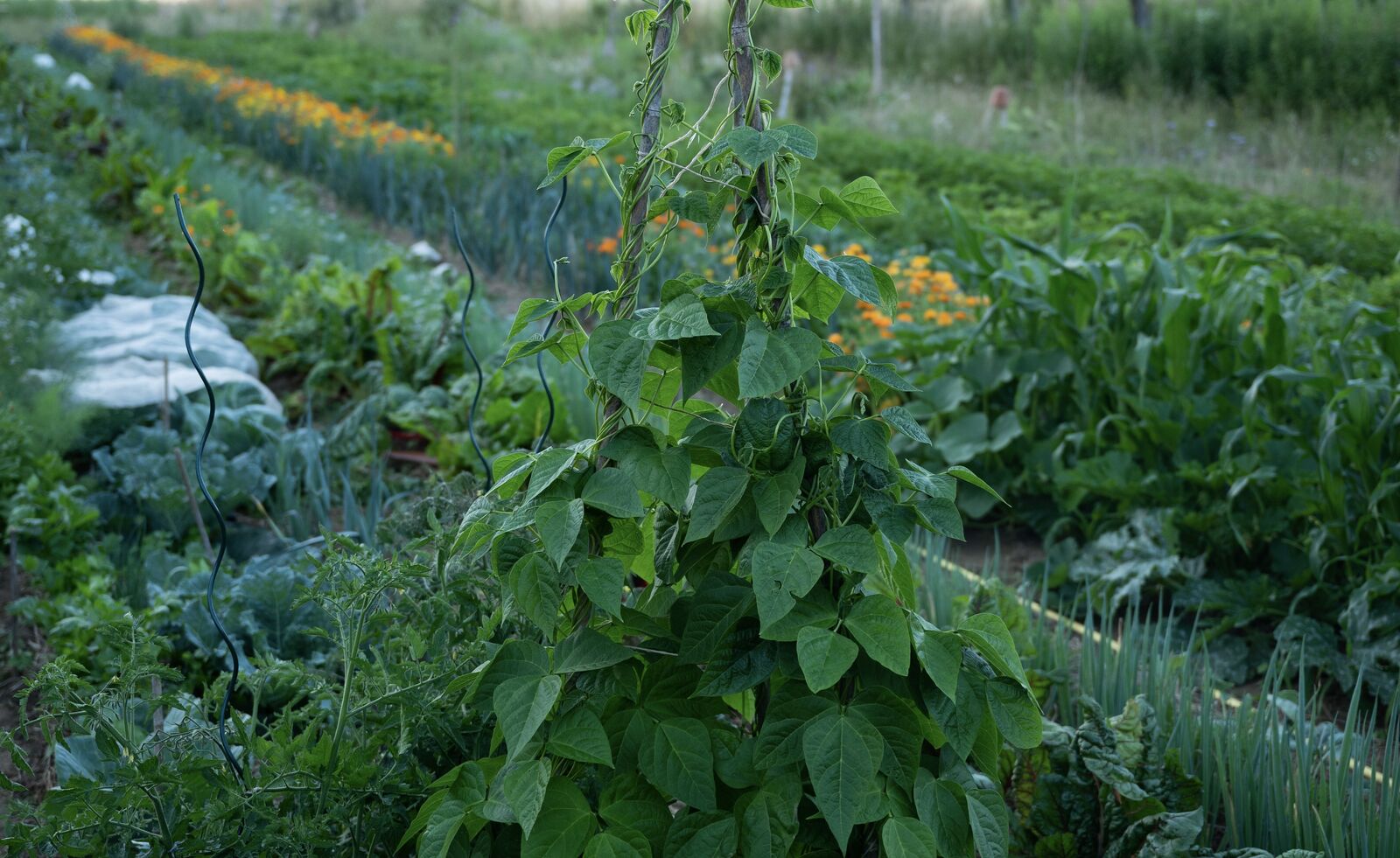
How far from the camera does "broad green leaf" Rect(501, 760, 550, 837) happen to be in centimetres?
105

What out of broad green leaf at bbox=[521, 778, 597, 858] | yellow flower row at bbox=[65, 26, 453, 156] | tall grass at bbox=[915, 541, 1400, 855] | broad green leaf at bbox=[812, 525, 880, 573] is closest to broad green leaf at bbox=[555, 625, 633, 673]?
broad green leaf at bbox=[521, 778, 597, 858]

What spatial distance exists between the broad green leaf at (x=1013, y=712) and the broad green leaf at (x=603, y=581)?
0.43 meters

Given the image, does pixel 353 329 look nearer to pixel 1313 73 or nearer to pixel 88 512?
pixel 88 512

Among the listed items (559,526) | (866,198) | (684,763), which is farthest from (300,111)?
(684,763)

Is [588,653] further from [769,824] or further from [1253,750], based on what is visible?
[1253,750]

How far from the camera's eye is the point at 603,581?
1106mm

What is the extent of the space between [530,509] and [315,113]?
690 cm

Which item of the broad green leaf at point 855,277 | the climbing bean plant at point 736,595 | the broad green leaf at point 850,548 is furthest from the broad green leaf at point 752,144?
the broad green leaf at point 850,548

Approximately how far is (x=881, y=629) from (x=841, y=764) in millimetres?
142

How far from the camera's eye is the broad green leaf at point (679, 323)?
109cm

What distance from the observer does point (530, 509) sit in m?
1.16

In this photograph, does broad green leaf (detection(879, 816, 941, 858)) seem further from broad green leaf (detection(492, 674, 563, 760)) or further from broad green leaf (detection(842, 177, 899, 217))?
broad green leaf (detection(842, 177, 899, 217))

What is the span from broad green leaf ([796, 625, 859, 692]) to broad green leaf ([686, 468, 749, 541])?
15 cm

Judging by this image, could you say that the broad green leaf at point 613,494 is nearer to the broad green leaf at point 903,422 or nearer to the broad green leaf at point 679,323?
the broad green leaf at point 679,323
